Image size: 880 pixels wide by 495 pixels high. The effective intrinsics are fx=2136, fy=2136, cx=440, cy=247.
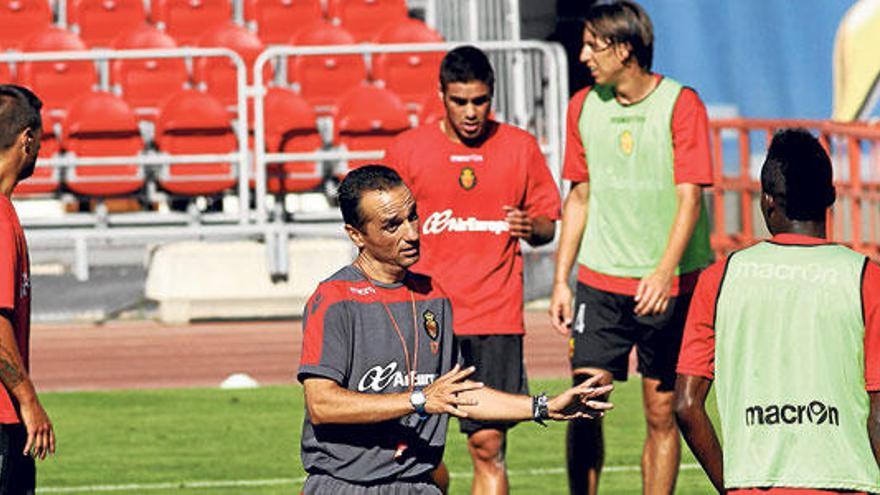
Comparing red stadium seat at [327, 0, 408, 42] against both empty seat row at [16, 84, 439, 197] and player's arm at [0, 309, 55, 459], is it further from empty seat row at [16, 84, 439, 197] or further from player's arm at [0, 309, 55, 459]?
player's arm at [0, 309, 55, 459]

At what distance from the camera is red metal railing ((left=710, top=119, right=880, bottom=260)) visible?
66.3ft

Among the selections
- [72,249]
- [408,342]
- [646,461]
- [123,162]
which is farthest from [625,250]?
[72,249]

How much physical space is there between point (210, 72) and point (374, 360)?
1520 cm

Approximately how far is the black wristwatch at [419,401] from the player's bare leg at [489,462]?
3294 mm

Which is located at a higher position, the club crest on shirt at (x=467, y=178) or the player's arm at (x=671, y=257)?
the club crest on shirt at (x=467, y=178)

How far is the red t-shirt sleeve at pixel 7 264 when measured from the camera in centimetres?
654

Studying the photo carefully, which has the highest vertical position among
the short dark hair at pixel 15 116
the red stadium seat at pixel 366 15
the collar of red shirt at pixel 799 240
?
the red stadium seat at pixel 366 15

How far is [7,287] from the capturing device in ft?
21.5

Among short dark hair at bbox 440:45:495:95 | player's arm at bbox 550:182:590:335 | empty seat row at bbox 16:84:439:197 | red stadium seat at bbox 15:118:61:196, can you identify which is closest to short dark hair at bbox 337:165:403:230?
short dark hair at bbox 440:45:495:95

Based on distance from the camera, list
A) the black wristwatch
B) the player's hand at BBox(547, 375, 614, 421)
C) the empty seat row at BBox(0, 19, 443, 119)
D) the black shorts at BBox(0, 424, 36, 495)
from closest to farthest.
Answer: the player's hand at BBox(547, 375, 614, 421) < the black wristwatch < the black shorts at BBox(0, 424, 36, 495) < the empty seat row at BBox(0, 19, 443, 119)

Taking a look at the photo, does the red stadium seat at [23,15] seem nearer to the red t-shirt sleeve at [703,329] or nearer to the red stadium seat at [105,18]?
the red stadium seat at [105,18]

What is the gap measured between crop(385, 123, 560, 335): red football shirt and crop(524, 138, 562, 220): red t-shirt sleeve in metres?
0.02

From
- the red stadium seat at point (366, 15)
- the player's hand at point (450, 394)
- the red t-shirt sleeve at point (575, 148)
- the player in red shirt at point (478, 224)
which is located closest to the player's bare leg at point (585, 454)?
the player in red shirt at point (478, 224)

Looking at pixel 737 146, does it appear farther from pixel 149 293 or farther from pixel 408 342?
pixel 408 342
